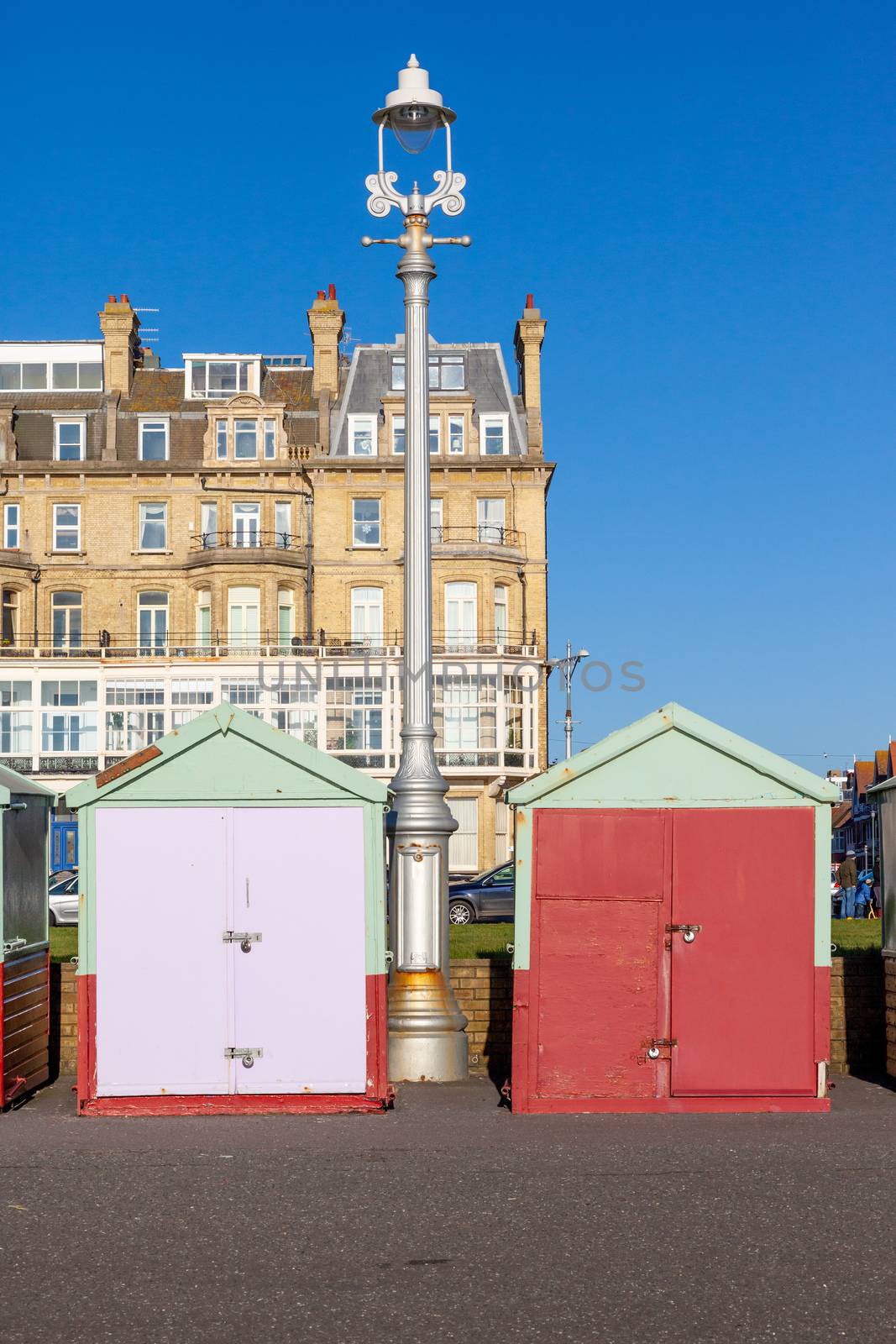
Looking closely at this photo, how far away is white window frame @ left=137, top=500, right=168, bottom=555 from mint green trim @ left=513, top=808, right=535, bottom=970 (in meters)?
47.1

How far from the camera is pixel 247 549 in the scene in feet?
184

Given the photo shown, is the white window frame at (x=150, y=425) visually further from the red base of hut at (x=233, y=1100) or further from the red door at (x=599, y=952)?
the red door at (x=599, y=952)

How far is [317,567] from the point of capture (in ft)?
184

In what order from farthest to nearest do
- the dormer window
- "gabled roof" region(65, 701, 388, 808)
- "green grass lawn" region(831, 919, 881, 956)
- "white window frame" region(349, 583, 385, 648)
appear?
1. the dormer window
2. "white window frame" region(349, 583, 385, 648)
3. "green grass lawn" region(831, 919, 881, 956)
4. "gabled roof" region(65, 701, 388, 808)

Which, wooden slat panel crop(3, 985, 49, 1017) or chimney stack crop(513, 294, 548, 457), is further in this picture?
chimney stack crop(513, 294, 548, 457)

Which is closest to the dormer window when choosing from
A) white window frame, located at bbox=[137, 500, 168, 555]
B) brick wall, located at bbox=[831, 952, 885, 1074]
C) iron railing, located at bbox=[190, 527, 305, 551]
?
white window frame, located at bbox=[137, 500, 168, 555]

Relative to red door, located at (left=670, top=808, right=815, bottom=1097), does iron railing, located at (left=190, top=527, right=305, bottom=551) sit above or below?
above

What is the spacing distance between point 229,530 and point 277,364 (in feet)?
28.6

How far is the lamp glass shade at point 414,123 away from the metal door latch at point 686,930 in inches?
261

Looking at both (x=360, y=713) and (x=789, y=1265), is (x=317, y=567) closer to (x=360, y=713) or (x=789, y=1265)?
(x=360, y=713)

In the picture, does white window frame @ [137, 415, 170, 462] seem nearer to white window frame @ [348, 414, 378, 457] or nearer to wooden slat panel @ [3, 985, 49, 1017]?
white window frame @ [348, 414, 378, 457]

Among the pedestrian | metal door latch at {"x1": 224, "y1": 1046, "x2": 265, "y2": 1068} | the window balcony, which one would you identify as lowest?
the pedestrian

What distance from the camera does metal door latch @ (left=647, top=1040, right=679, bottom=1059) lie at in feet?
35.7

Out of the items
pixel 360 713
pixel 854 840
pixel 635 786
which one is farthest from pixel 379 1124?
pixel 854 840
